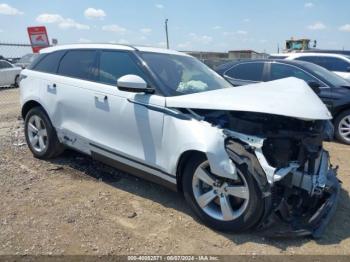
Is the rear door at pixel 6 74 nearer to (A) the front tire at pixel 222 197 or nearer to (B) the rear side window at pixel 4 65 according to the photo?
(B) the rear side window at pixel 4 65

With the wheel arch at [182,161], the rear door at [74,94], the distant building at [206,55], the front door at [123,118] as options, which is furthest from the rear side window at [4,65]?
the wheel arch at [182,161]

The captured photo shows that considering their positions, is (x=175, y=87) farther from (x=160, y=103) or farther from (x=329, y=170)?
(x=329, y=170)

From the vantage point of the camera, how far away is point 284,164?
355cm

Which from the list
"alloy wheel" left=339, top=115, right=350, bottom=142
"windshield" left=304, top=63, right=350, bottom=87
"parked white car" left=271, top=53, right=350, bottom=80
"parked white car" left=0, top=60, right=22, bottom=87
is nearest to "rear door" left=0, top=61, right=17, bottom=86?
"parked white car" left=0, top=60, right=22, bottom=87

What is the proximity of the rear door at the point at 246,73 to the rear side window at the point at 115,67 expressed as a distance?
3.87 meters

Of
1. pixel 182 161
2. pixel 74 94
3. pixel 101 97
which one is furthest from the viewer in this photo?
pixel 74 94

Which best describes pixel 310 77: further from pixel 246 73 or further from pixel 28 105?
pixel 28 105

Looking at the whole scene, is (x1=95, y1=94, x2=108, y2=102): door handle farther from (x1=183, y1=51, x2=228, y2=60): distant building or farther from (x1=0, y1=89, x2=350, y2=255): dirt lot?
(x1=183, y1=51, x2=228, y2=60): distant building

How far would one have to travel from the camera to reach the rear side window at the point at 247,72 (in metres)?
8.18

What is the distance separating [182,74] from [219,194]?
1635 millimetres

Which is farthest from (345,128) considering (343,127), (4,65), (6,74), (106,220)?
(4,65)

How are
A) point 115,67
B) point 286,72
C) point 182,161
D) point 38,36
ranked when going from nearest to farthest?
1. point 182,161
2. point 115,67
3. point 286,72
4. point 38,36

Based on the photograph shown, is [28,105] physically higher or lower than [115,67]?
lower

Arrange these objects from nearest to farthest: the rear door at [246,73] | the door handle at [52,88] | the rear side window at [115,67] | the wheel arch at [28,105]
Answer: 1. the rear side window at [115,67]
2. the door handle at [52,88]
3. the wheel arch at [28,105]
4. the rear door at [246,73]
